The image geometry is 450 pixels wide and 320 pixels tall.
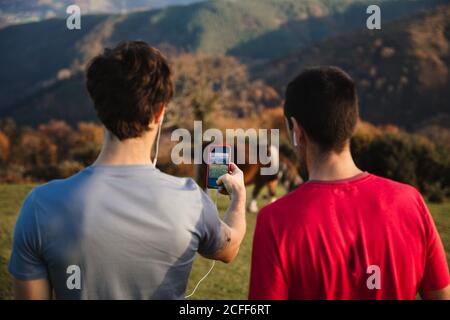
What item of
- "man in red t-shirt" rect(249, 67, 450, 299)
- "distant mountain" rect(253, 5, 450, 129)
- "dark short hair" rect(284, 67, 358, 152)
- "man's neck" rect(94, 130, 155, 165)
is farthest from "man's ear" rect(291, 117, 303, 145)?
"distant mountain" rect(253, 5, 450, 129)

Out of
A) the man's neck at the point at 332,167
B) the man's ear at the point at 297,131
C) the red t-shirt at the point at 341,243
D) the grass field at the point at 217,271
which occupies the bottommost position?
the grass field at the point at 217,271

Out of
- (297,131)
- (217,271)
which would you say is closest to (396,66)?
(217,271)

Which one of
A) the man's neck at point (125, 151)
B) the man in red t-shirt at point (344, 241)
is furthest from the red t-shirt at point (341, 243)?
the man's neck at point (125, 151)

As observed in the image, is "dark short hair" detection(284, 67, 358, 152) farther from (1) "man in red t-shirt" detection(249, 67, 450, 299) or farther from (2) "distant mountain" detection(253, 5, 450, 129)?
(2) "distant mountain" detection(253, 5, 450, 129)

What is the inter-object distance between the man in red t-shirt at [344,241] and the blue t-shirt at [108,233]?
27 centimetres

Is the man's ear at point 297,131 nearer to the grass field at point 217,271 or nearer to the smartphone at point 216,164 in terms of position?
the smartphone at point 216,164

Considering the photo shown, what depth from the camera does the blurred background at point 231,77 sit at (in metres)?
12.8

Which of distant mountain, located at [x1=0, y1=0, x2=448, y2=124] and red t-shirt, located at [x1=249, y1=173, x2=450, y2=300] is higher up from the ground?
distant mountain, located at [x1=0, y1=0, x2=448, y2=124]

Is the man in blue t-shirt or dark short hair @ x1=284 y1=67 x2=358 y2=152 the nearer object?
the man in blue t-shirt

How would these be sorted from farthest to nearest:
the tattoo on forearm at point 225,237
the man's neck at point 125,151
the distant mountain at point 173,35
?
the distant mountain at point 173,35
the tattoo on forearm at point 225,237
the man's neck at point 125,151

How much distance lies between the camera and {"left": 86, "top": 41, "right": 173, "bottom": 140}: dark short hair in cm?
176

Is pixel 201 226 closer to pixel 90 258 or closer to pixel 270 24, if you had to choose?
pixel 90 258

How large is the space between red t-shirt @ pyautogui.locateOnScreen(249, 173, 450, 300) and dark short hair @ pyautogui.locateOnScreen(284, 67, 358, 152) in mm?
186

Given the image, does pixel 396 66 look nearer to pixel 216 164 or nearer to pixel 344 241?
pixel 216 164
